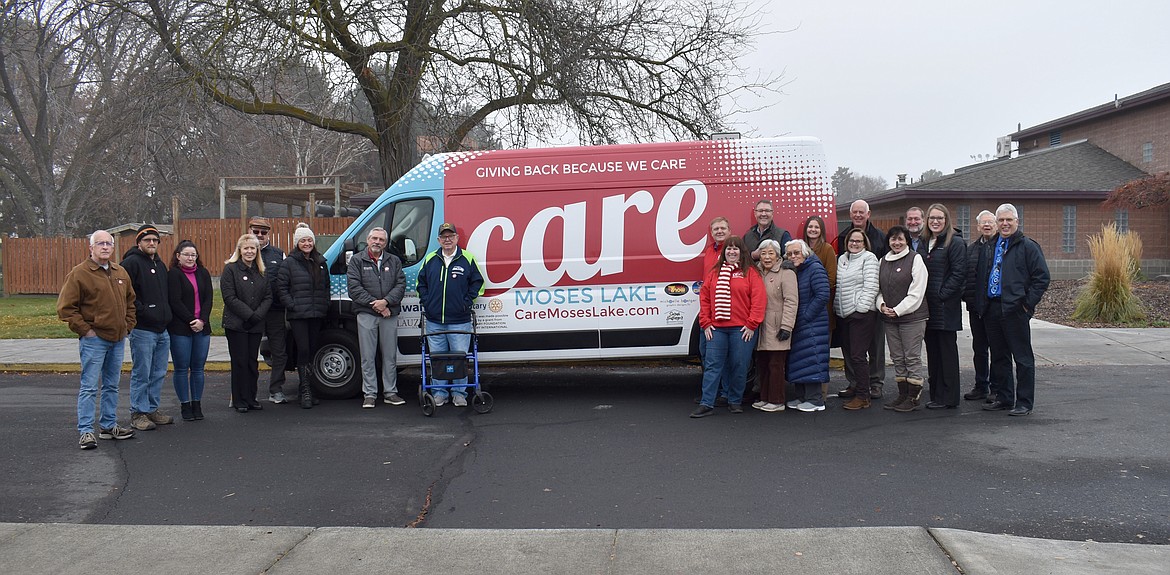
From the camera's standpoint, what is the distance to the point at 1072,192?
23.2m

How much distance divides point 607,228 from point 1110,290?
10.1 m

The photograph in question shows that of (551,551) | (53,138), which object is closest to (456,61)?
(551,551)

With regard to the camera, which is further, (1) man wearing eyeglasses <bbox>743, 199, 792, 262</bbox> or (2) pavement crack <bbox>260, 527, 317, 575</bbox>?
(1) man wearing eyeglasses <bbox>743, 199, 792, 262</bbox>

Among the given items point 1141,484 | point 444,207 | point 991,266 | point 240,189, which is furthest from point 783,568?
point 240,189

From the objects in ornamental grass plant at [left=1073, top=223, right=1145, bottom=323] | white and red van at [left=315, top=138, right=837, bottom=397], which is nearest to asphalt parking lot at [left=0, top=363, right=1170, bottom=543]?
white and red van at [left=315, top=138, right=837, bottom=397]

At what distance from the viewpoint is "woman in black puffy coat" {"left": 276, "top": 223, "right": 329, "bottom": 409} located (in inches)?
328

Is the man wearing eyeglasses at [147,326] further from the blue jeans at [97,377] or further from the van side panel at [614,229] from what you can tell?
the van side panel at [614,229]

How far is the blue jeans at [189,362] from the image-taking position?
25.3 feet

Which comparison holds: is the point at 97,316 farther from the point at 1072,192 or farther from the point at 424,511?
the point at 1072,192

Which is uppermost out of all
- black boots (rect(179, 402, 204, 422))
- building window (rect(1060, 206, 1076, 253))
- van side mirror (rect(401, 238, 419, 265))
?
building window (rect(1060, 206, 1076, 253))

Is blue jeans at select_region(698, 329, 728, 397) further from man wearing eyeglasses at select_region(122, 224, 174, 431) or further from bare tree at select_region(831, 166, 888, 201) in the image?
bare tree at select_region(831, 166, 888, 201)

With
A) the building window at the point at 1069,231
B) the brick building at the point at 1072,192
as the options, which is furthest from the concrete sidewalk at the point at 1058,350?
the building window at the point at 1069,231

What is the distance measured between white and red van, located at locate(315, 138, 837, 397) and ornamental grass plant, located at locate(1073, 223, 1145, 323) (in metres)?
8.22

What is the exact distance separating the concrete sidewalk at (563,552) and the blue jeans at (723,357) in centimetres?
327
